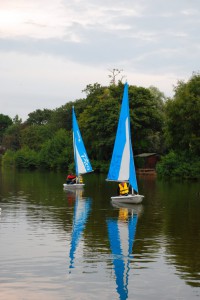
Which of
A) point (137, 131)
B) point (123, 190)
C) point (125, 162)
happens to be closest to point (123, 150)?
point (125, 162)

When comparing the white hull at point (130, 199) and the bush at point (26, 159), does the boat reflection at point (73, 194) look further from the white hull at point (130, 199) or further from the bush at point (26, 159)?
the bush at point (26, 159)

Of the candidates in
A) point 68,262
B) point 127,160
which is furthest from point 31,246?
point 127,160

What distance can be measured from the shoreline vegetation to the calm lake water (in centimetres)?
3164

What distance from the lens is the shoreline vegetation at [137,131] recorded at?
63750 millimetres

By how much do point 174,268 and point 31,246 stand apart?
5302mm

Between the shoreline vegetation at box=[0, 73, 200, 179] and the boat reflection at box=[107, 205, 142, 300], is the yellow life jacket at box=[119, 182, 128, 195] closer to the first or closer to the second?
the boat reflection at box=[107, 205, 142, 300]

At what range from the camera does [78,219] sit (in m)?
26.9

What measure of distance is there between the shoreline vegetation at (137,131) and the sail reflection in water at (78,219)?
1074 inches

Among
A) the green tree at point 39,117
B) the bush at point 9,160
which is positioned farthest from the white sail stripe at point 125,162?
the green tree at point 39,117

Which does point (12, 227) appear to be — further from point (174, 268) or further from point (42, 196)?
point (42, 196)

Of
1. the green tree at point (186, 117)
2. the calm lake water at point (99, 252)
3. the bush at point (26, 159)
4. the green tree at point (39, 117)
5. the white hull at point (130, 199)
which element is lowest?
the calm lake water at point (99, 252)

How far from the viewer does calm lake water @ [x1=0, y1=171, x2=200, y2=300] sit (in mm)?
13984

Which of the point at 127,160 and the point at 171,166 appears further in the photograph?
the point at 171,166

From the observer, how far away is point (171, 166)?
68.2 m
